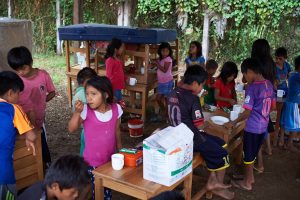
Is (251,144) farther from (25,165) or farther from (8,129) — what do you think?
(8,129)

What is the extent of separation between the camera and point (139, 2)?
398 inches

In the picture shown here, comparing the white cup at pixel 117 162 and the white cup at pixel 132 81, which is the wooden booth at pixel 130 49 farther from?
the white cup at pixel 117 162

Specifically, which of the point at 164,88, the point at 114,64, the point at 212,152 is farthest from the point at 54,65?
the point at 212,152

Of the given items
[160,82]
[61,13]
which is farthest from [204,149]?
[61,13]

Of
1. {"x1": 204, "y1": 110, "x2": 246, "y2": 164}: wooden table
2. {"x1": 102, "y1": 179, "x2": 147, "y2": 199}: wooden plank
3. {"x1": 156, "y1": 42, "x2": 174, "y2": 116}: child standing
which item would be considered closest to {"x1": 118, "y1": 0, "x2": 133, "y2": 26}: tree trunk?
→ {"x1": 156, "y1": 42, "x2": 174, "y2": 116}: child standing

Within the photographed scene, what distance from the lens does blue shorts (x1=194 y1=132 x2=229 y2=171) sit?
122 inches

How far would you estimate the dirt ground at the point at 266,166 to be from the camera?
12.3 feet

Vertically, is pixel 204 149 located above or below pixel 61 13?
below

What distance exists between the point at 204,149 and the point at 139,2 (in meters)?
7.85

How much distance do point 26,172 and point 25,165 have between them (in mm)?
73

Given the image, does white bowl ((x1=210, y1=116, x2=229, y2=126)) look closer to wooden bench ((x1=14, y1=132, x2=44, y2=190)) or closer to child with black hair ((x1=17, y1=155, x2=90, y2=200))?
wooden bench ((x1=14, y1=132, x2=44, y2=190))

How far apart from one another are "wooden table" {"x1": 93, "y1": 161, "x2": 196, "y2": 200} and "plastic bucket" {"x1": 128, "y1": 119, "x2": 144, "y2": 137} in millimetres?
2463

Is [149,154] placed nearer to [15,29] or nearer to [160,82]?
[15,29]

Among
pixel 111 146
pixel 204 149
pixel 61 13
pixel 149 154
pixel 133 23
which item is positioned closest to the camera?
pixel 149 154
